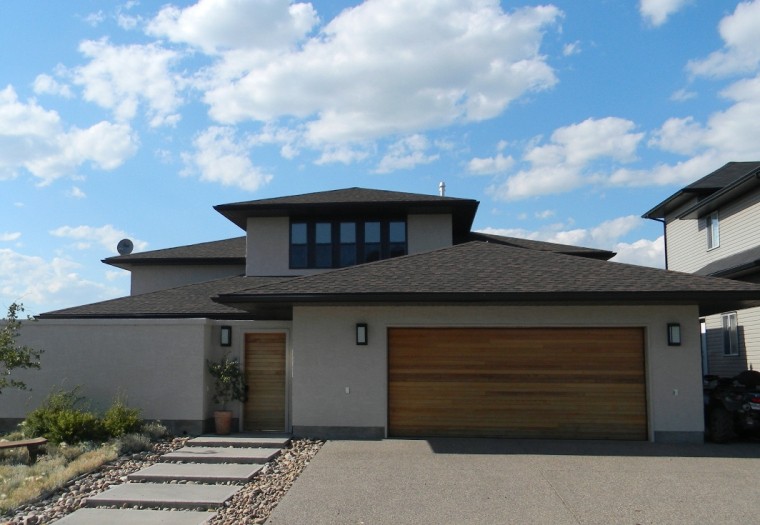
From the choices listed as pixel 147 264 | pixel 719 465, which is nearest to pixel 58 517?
pixel 719 465

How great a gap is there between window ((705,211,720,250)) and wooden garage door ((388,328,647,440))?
10724 millimetres

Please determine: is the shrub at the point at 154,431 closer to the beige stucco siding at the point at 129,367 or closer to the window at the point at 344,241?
the beige stucco siding at the point at 129,367

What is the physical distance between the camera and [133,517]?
796 centimetres

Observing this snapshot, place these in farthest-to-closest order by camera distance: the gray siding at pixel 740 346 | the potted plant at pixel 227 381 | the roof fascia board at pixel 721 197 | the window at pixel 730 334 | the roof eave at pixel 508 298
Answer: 1. the window at pixel 730 334
2. the gray siding at pixel 740 346
3. the roof fascia board at pixel 721 197
4. the potted plant at pixel 227 381
5. the roof eave at pixel 508 298

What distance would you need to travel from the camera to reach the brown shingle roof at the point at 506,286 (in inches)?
460

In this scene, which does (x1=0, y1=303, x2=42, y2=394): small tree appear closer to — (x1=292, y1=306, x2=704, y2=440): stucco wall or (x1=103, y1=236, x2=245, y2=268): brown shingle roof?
(x1=292, y1=306, x2=704, y2=440): stucco wall

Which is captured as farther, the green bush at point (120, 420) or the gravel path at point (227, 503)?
the green bush at point (120, 420)

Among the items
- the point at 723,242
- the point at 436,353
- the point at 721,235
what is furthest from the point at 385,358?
the point at 721,235

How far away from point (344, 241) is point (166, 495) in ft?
36.5

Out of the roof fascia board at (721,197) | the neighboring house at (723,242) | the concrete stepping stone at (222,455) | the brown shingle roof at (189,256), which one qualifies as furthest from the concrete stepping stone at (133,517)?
the roof fascia board at (721,197)

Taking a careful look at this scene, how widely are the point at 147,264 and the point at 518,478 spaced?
16550mm

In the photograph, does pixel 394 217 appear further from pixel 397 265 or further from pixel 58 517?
pixel 58 517

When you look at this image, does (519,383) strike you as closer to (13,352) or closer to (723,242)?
(13,352)

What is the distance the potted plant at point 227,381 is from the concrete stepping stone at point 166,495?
4.09 m
